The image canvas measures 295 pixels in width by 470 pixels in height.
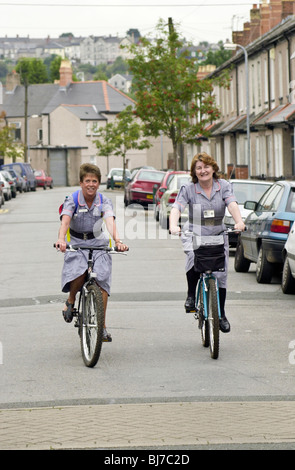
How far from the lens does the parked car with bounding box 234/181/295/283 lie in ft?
47.4

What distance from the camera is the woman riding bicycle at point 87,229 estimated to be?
9.02 metres

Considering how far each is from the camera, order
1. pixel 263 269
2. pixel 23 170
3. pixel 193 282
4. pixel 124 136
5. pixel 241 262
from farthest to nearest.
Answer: pixel 124 136, pixel 23 170, pixel 241 262, pixel 263 269, pixel 193 282

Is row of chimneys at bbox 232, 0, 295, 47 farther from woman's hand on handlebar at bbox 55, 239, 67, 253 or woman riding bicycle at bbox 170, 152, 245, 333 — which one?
woman's hand on handlebar at bbox 55, 239, 67, 253

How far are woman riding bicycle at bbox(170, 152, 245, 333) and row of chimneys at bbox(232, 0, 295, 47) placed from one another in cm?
4333

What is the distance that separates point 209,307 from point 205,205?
3.36 feet

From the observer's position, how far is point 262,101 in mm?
49531

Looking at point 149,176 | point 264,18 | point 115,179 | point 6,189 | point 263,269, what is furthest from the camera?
point 115,179

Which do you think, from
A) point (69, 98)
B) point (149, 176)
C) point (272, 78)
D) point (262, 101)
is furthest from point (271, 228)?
point (69, 98)

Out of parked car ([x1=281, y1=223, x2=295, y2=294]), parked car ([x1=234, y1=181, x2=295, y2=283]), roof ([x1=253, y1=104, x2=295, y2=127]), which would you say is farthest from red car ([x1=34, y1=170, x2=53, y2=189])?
parked car ([x1=281, y1=223, x2=295, y2=294])

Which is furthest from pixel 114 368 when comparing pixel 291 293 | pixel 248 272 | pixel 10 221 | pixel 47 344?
pixel 10 221

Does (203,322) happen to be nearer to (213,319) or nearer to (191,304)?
(191,304)

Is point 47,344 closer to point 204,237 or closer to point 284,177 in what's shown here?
point 204,237

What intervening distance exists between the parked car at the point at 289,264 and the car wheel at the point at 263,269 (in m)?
0.62
